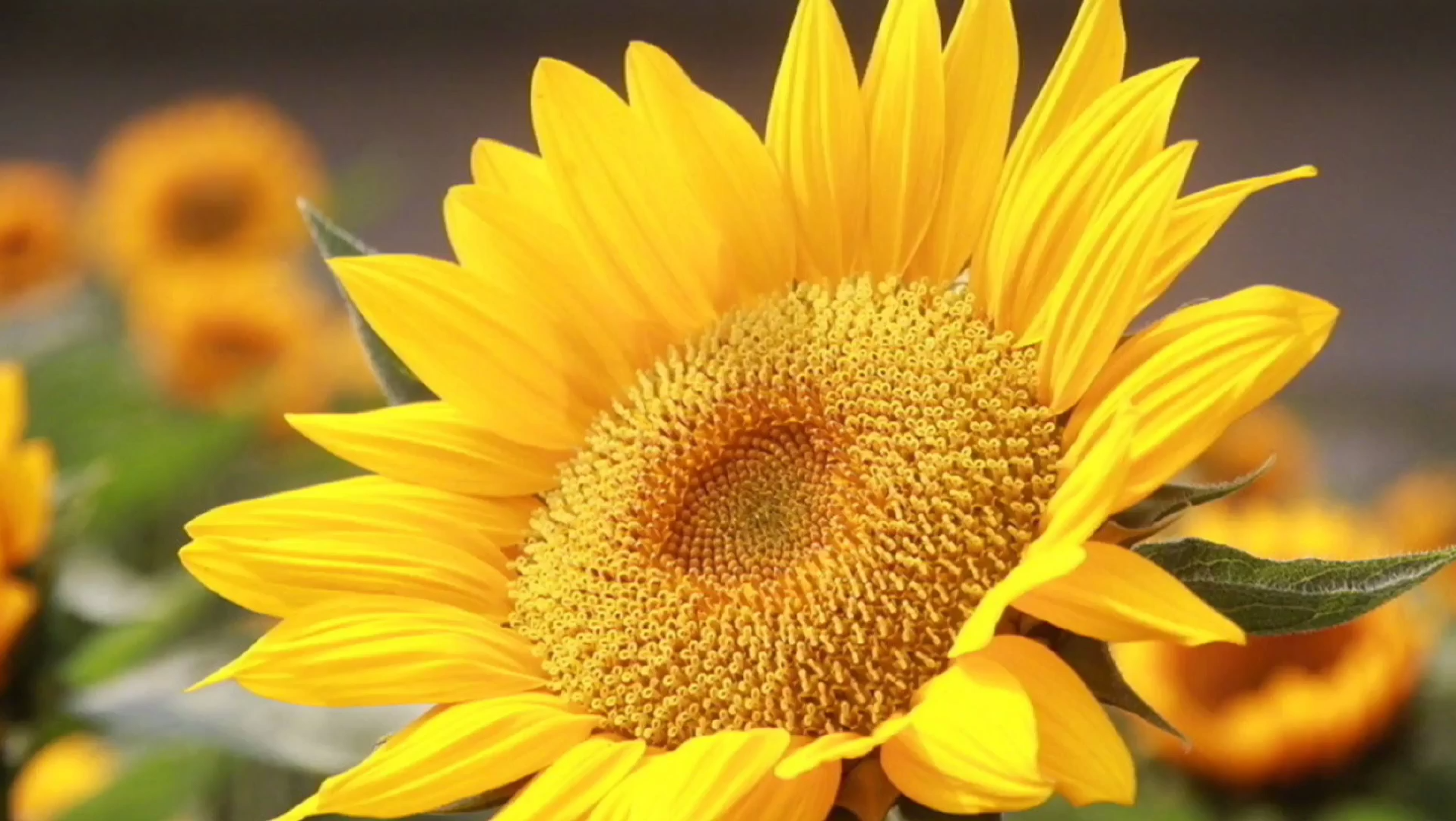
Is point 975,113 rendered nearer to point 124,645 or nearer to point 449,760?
point 449,760

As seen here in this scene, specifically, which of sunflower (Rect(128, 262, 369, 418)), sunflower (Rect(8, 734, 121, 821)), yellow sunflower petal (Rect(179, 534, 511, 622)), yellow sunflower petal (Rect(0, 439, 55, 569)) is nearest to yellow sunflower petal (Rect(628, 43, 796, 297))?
yellow sunflower petal (Rect(179, 534, 511, 622))

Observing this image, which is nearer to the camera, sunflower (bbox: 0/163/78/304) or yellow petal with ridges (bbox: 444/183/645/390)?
yellow petal with ridges (bbox: 444/183/645/390)

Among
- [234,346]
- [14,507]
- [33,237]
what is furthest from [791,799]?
[33,237]

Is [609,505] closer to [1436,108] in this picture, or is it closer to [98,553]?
[98,553]

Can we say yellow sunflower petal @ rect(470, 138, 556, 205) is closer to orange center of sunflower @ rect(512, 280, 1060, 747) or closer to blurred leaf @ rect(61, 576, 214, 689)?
orange center of sunflower @ rect(512, 280, 1060, 747)

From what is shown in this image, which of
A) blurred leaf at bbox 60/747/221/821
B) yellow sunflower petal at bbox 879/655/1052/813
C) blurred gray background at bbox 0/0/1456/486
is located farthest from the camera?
blurred gray background at bbox 0/0/1456/486

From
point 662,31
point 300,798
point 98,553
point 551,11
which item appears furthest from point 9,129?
point 300,798
